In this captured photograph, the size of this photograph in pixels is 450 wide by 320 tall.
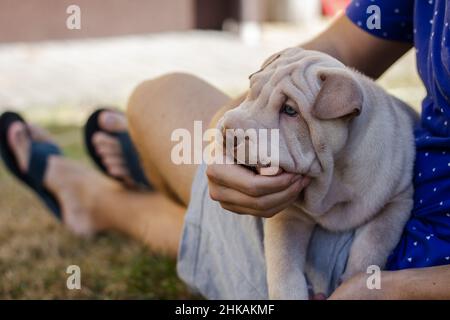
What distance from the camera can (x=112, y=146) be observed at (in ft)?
7.26

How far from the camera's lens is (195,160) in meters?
1.61

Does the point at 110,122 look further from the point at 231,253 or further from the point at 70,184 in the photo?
the point at 231,253

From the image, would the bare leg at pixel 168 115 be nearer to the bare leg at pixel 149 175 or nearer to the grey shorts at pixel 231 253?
the bare leg at pixel 149 175

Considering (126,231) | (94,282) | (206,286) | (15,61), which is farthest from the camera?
(15,61)

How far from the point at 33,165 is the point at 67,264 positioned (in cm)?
40

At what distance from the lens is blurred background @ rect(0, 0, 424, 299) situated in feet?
6.56

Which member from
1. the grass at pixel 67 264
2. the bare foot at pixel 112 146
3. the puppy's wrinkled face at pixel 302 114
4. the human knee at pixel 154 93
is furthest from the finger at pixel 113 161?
the puppy's wrinkled face at pixel 302 114

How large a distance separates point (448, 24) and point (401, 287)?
44 centimetres

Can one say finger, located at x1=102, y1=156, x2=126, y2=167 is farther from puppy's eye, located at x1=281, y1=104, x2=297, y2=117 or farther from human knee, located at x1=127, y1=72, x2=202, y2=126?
puppy's eye, located at x1=281, y1=104, x2=297, y2=117

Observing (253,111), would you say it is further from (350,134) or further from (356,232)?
(356,232)

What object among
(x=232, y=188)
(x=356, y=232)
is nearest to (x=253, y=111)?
(x=232, y=188)

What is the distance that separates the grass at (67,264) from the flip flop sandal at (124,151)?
0.19 m

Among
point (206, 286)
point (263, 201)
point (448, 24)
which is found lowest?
point (206, 286)

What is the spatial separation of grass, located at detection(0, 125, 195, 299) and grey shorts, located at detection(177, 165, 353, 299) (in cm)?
23
